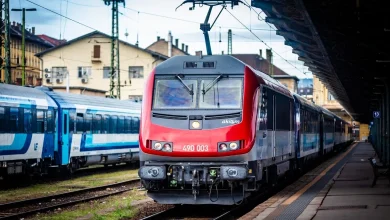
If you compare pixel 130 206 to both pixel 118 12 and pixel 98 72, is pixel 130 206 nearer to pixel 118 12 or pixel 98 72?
pixel 118 12

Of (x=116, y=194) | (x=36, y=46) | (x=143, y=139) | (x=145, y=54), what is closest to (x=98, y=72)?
(x=145, y=54)

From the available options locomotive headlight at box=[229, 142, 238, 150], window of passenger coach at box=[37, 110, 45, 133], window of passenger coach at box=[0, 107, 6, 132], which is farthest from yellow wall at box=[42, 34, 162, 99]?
locomotive headlight at box=[229, 142, 238, 150]

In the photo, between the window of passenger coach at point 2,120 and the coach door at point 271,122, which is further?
the window of passenger coach at point 2,120

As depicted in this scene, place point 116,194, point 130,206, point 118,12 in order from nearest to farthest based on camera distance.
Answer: point 130,206, point 116,194, point 118,12

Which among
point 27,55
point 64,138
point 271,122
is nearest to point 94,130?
point 64,138

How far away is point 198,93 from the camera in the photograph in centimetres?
1437

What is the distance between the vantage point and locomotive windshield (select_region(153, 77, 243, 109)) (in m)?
14.2

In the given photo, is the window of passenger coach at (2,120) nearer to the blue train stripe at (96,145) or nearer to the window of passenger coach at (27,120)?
the window of passenger coach at (27,120)

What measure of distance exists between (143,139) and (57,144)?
11171 mm

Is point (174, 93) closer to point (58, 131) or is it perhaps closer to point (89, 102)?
point (58, 131)

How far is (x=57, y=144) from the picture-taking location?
24.5 m

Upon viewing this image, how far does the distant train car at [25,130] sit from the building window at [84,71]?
52212mm

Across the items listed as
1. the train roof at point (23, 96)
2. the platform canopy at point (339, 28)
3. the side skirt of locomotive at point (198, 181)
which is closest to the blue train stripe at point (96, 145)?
the train roof at point (23, 96)

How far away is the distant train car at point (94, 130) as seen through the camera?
82.6 feet
